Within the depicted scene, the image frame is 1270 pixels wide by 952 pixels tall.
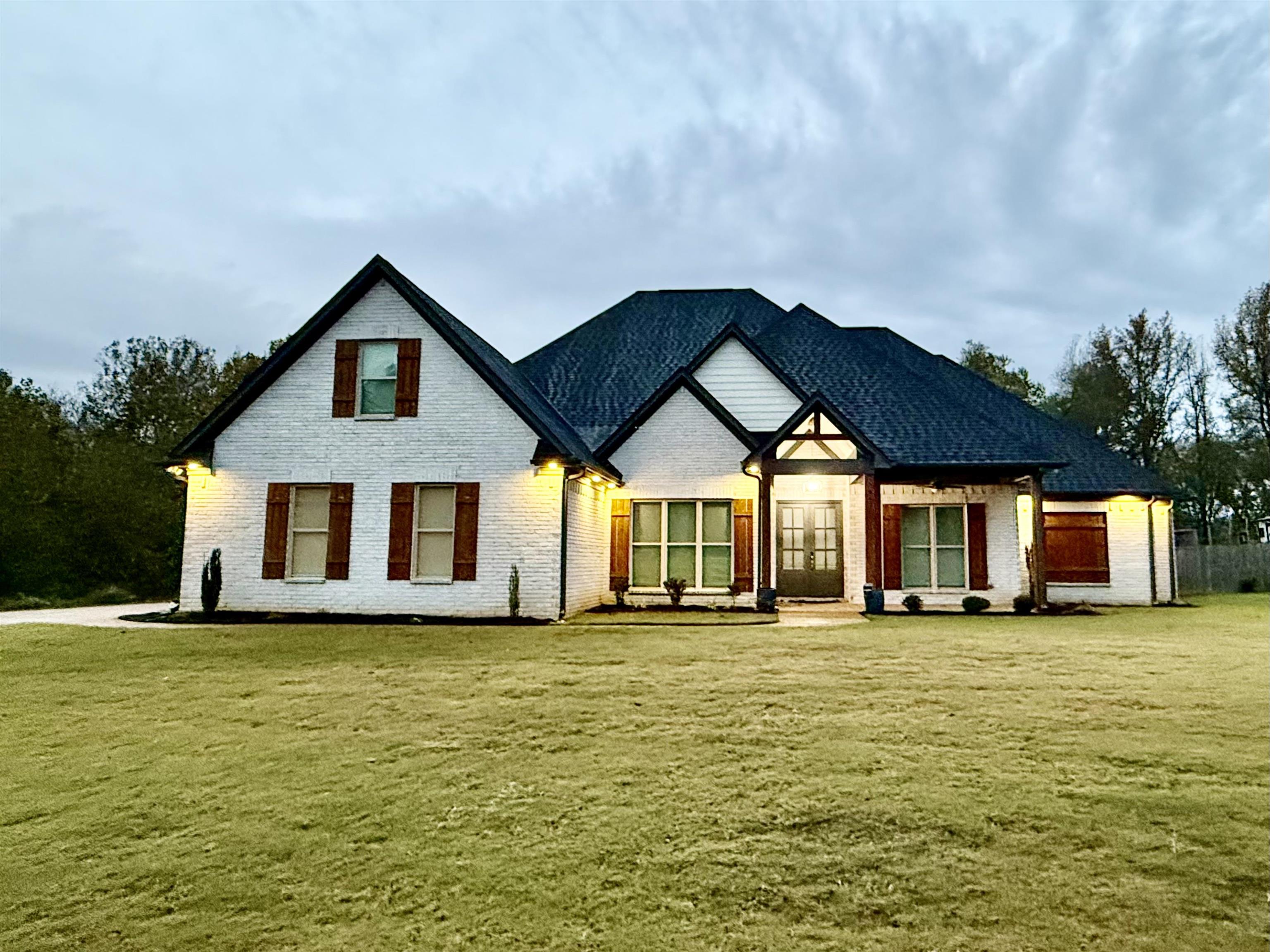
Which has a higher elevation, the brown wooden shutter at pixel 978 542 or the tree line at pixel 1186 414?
the tree line at pixel 1186 414

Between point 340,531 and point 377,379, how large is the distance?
119 inches

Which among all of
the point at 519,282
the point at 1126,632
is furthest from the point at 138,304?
the point at 1126,632

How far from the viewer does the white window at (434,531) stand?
13.8 metres

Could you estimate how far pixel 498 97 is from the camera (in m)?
18.3

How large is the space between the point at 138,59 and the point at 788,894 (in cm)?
2089

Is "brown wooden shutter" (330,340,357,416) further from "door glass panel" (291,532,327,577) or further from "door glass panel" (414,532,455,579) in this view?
"door glass panel" (414,532,455,579)

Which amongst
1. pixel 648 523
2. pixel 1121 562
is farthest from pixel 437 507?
pixel 1121 562

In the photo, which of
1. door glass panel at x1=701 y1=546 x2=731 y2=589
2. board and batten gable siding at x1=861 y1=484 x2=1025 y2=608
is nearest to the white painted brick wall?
board and batten gable siding at x1=861 y1=484 x2=1025 y2=608

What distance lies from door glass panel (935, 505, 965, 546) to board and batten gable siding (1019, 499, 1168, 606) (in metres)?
3.71

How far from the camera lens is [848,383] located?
18797 mm

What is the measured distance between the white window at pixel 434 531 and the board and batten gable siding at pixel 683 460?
12.0ft

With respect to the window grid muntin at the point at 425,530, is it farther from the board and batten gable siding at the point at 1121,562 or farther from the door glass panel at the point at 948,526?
the board and batten gable siding at the point at 1121,562

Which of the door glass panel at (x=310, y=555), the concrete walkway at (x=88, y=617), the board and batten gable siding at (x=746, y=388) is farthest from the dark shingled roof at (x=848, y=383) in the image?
the concrete walkway at (x=88, y=617)

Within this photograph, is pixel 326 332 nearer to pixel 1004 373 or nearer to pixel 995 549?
pixel 995 549
